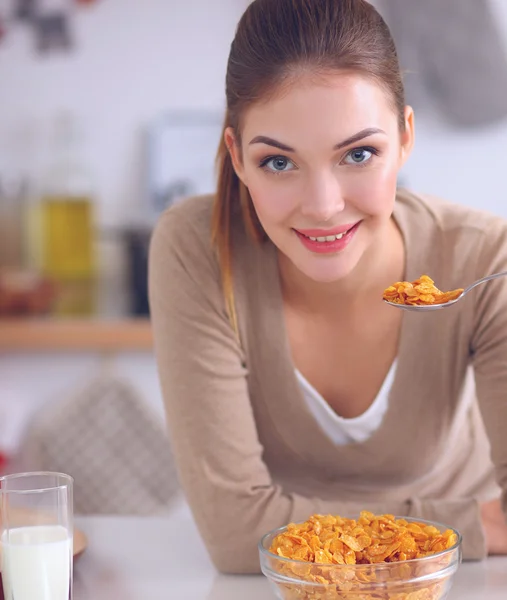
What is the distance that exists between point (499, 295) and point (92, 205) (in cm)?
158

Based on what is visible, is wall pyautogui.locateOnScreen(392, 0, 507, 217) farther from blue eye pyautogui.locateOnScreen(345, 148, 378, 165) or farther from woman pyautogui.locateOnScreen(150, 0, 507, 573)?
blue eye pyautogui.locateOnScreen(345, 148, 378, 165)

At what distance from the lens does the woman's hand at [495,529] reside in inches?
45.8

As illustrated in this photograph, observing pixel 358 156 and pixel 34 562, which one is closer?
pixel 34 562

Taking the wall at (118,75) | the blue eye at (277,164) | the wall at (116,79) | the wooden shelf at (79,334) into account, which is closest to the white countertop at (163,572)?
Result: the blue eye at (277,164)

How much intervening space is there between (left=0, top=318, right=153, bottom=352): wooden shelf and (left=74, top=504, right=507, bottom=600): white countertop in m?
1.11

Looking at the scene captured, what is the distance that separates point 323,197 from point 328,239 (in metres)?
0.07

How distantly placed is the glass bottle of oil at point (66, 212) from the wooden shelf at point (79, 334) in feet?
0.48

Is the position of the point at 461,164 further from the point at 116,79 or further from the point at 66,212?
the point at 66,212

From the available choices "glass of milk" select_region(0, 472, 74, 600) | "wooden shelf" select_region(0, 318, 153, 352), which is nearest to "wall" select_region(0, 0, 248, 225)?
"wooden shelf" select_region(0, 318, 153, 352)

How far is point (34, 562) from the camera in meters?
0.92

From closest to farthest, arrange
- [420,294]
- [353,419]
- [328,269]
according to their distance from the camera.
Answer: [420,294], [328,269], [353,419]

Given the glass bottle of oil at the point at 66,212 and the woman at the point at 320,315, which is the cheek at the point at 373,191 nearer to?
the woman at the point at 320,315

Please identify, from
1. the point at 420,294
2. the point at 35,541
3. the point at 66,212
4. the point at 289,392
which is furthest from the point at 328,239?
the point at 66,212

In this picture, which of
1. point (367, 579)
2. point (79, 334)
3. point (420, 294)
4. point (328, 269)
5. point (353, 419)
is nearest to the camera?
point (367, 579)
